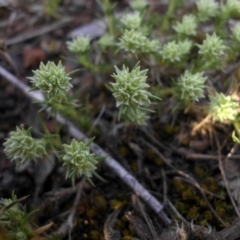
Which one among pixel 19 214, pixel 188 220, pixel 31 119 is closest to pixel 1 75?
pixel 31 119

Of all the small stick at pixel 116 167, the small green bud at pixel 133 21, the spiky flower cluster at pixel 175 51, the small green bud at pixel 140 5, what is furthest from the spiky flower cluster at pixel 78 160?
the small green bud at pixel 140 5

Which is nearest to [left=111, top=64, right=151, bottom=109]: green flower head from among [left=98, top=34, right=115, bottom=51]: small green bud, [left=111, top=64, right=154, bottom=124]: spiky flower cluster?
[left=111, top=64, right=154, bottom=124]: spiky flower cluster

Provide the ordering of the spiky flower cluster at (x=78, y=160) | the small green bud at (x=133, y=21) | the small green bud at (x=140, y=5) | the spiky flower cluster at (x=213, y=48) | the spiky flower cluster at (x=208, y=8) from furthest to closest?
1. the small green bud at (x=140, y=5)
2. the spiky flower cluster at (x=208, y=8)
3. the small green bud at (x=133, y=21)
4. the spiky flower cluster at (x=213, y=48)
5. the spiky flower cluster at (x=78, y=160)

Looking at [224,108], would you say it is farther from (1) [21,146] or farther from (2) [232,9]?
(1) [21,146]

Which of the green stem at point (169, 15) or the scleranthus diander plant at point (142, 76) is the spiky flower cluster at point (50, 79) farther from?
the green stem at point (169, 15)

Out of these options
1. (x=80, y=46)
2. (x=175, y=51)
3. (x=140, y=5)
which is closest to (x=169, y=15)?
(x=140, y=5)
